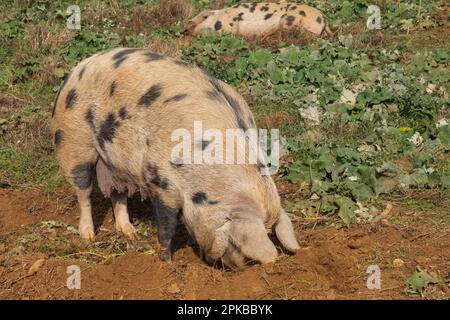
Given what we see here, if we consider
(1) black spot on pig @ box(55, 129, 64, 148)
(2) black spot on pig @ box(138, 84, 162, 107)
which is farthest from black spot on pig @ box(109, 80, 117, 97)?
(1) black spot on pig @ box(55, 129, 64, 148)

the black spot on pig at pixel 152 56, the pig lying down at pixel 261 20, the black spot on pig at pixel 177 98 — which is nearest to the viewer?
the black spot on pig at pixel 177 98

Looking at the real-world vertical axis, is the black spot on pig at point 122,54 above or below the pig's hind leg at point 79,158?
above

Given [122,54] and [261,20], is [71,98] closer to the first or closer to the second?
[122,54]

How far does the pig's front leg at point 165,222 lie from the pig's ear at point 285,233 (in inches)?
29.1

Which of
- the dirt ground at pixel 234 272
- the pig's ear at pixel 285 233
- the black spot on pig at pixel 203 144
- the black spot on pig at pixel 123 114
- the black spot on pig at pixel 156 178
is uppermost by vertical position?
the black spot on pig at pixel 203 144

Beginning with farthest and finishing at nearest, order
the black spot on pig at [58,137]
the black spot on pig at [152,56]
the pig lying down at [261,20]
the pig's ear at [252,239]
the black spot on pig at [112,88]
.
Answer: the pig lying down at [261,20] → the black spot on pig at [58,137] → the black spot on pig at [152,56] → the black spot on pig at [112,88] → the pig's ear at [252,239]

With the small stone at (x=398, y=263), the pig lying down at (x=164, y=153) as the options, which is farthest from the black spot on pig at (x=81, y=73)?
the small stone at (x=398, y=263)

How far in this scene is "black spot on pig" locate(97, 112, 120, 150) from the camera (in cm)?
548

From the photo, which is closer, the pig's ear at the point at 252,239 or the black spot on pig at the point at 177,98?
the pig's ear at the point at 252,239

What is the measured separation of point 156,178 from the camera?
513 cm

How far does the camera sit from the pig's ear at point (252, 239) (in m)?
4.58

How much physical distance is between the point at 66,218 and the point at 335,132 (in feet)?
10.1

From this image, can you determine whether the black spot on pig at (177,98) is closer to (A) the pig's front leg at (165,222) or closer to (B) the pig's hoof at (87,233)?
(A) the pig's front leg at (165,222)

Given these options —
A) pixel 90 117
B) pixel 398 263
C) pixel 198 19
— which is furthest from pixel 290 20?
pixel 398 263
